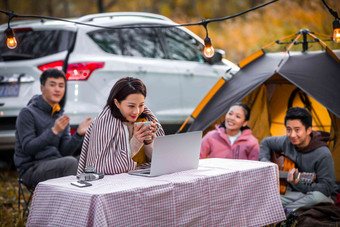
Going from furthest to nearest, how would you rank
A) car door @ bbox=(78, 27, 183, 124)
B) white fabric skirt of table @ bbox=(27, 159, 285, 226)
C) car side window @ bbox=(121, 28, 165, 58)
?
car side window @ bbox=(121, 28, 165, 58), car door @ bbox=(78, 27, 183, 124), white fabric skirt of table @ bbox=(27, 159, 285, 226)

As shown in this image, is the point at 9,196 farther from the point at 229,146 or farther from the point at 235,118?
the point at 235,118

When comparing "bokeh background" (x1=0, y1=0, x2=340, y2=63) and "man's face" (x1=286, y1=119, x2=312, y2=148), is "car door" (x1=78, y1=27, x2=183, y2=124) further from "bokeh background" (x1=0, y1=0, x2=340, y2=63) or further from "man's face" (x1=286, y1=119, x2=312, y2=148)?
"bokeh background" (x1=0, y1=0, x2=340, y2=63)

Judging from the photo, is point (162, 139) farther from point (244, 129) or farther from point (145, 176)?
point (244, 129)

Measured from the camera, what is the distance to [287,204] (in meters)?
4.88

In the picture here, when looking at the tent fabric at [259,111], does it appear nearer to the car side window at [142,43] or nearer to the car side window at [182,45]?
the car side window at [182,45]

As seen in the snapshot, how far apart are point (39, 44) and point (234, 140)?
2464 millimetres

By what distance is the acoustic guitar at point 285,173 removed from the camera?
4.86 meters

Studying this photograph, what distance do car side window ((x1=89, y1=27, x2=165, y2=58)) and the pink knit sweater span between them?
5.66 ft

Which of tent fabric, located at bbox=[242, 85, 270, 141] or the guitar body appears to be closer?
the guitar body

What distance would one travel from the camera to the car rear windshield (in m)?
6.34

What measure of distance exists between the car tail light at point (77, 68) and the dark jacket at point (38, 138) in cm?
106

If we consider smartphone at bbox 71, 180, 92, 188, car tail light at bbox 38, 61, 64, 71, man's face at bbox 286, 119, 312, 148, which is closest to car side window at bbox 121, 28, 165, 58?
car tail light at bbox 38, 61, 64, 71

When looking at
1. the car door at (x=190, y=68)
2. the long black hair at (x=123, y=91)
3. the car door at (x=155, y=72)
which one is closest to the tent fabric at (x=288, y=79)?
the car door at (x=155, y=72)

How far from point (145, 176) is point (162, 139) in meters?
0.26
